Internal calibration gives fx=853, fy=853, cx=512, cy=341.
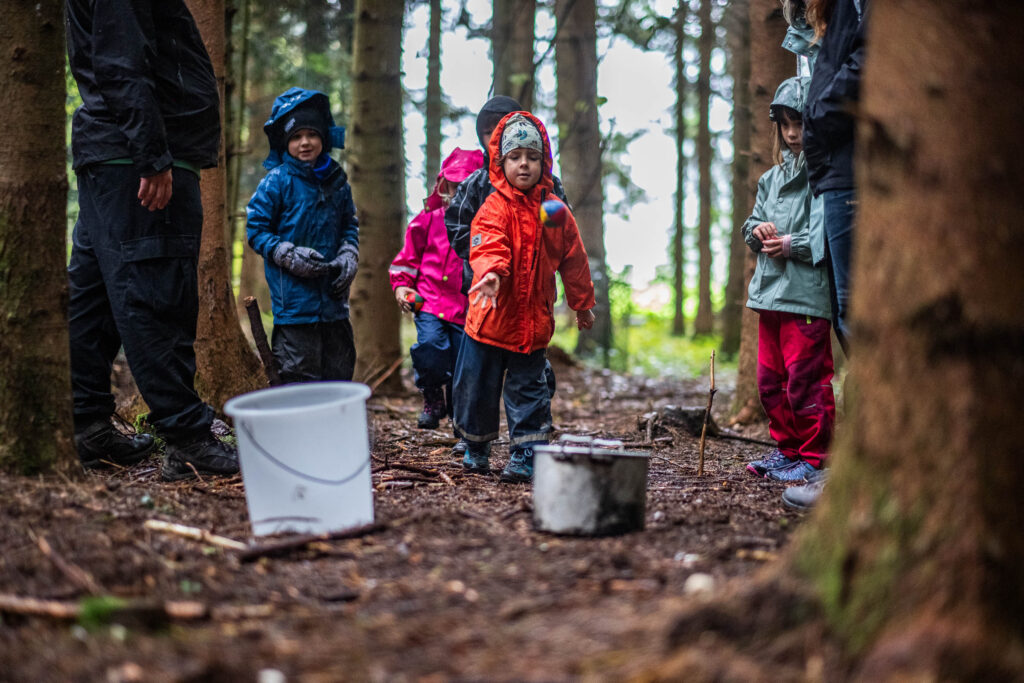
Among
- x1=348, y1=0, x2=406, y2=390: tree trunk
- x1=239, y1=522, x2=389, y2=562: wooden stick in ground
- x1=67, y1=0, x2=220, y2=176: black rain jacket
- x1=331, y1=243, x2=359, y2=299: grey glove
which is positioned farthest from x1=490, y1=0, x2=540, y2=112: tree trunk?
x1=239, y1=522, x2=389, y2=562: wooden stick in ground

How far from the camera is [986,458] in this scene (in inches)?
72.2

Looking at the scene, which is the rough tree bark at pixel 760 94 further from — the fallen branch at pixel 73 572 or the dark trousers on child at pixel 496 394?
the fallen branch at pixel 73 572

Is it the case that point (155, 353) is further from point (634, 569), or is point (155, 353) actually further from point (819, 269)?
point (819, 269)

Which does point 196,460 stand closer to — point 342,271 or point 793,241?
point 342,271

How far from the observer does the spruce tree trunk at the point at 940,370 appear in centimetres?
180

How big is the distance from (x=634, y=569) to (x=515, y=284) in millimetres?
2130

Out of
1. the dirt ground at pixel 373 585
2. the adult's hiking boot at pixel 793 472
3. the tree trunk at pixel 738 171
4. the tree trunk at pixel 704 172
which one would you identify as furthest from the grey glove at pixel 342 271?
the tree trunk at pixel 704 172

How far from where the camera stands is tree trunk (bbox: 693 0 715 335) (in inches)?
695

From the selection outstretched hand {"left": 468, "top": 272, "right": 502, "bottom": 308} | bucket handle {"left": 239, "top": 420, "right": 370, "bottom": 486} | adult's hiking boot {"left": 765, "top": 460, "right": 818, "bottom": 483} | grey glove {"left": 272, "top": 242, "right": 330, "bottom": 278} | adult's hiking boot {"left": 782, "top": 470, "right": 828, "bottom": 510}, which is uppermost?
grey glove {"left": 272, "top": 242, "right": 330, "bottom": 278}

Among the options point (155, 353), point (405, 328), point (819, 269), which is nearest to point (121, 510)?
point (155, 353)

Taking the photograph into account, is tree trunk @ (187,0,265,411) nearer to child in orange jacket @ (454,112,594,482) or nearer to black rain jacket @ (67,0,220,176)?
black rain jacket @ (67,0,220,176)

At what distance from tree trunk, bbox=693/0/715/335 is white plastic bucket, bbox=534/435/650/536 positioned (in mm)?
13376

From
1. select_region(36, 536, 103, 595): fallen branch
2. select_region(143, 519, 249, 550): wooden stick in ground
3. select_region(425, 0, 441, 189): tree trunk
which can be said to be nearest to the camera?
select_region(36, 536, 103, 595): fallen branch

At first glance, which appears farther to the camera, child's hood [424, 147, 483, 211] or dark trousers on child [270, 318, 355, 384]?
child's hood [424, 147, 483, 211]
